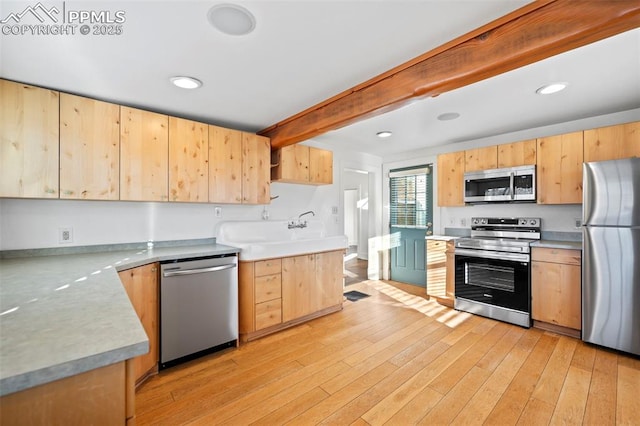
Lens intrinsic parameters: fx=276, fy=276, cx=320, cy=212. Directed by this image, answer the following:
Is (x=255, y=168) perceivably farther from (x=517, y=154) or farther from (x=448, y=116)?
(x=517, y=154)

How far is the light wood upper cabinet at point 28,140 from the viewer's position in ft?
6.55

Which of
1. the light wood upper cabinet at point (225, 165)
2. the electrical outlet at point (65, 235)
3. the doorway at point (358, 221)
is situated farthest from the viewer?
the doorway at point (358, 221)

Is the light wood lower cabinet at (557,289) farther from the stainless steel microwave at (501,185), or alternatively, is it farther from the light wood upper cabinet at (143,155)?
the light wood upper cabinet at (143,155)

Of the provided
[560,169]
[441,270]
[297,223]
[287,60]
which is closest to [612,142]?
[560,169]

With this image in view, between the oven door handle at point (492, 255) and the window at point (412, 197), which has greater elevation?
the window at point (412, 197)

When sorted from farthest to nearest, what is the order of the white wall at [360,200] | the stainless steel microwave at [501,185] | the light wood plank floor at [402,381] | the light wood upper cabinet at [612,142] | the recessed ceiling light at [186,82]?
the white wall at [360,200] < the stainless steel microwave at [501,185] < the light wood upper cabinet at [612,142] < the recessed ceiling light at [186,82] < the light wood plank floor at [402,381]

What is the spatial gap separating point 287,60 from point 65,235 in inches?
95.7

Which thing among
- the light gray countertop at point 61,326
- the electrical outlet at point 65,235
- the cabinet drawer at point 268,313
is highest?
the electrical outlet at point 65,235

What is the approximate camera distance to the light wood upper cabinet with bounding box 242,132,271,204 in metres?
3.18

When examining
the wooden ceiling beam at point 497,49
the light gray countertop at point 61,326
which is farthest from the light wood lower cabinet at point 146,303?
the wooden ceiling beam at point 497,49

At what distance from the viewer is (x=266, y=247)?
2.86m

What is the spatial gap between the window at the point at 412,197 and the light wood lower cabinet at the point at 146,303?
400 centimetres

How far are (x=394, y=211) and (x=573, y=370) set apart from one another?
3.31 metres

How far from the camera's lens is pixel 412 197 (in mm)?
4914
